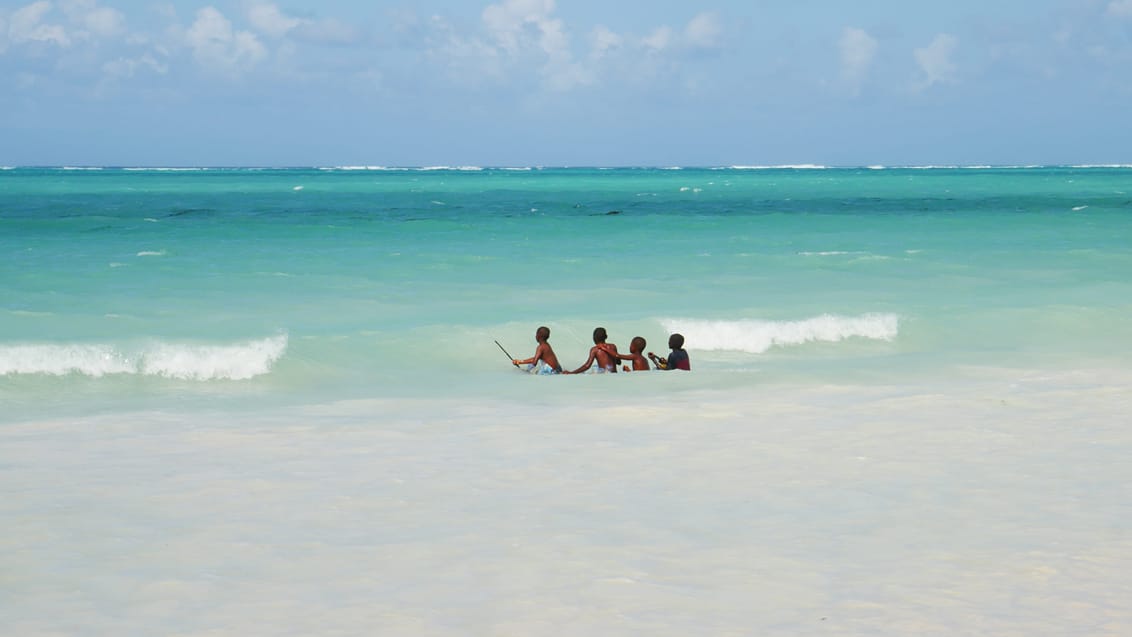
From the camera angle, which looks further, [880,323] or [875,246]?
[875,246]

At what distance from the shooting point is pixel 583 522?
6.86 metres

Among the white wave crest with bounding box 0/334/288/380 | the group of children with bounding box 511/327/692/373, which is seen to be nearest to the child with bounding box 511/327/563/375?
the group of children with bounding box 511/327/692/373

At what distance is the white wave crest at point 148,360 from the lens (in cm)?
1338

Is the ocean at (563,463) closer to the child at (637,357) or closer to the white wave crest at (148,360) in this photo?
the white wave crest at (148,360)

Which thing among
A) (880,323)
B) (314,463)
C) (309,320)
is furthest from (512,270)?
(314,463)

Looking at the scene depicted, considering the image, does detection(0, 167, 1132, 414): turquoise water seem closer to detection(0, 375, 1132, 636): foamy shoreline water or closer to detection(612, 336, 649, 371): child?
detection(612, 336, 649, 371): child

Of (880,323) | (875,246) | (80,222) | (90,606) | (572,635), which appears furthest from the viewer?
(80,222)

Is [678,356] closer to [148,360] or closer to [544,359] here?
[544,359]

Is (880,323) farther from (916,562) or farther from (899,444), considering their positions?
(916,562)

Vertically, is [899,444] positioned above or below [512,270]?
below

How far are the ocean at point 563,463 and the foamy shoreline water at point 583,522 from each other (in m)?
0.03

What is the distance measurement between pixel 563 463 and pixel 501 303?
39.0ft

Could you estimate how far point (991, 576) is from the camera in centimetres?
586

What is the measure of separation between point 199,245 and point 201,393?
69.6 feet
